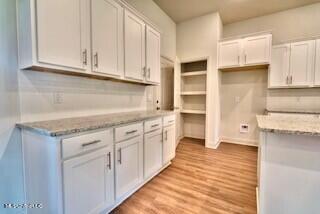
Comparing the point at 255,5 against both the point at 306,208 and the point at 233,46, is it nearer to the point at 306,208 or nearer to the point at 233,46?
the point at 233,46

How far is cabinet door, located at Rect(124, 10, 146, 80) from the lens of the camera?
6.98 feet

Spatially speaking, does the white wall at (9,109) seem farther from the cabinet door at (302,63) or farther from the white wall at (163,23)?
the cabinet door at (302,63)

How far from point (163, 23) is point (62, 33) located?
8.53 feet

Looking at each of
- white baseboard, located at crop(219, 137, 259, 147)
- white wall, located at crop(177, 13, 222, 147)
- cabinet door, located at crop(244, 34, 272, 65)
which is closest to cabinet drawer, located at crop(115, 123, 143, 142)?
white wall, located at crop(177, 13, 222, 147)

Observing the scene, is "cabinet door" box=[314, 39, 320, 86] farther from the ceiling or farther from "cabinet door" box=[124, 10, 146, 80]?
"cabinet door" box=[124, 10, 146, 80]

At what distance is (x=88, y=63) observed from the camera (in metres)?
1.66

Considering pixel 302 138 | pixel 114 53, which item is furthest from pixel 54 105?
pixel 302 138

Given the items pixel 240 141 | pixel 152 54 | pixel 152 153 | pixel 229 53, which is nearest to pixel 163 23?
Result: pixel 152 54

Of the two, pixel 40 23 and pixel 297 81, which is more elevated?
pixel 40 23

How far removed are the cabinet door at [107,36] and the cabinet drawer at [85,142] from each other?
0.74 m

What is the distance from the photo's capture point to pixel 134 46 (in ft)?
7.39

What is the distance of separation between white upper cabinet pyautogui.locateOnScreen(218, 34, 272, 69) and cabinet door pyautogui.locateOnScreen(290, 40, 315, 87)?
0.51 metres

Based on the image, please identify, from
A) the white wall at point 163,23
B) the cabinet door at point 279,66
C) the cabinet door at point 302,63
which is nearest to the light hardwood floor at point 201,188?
the cabinet door at point 279,66

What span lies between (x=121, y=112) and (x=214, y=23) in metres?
2.89
